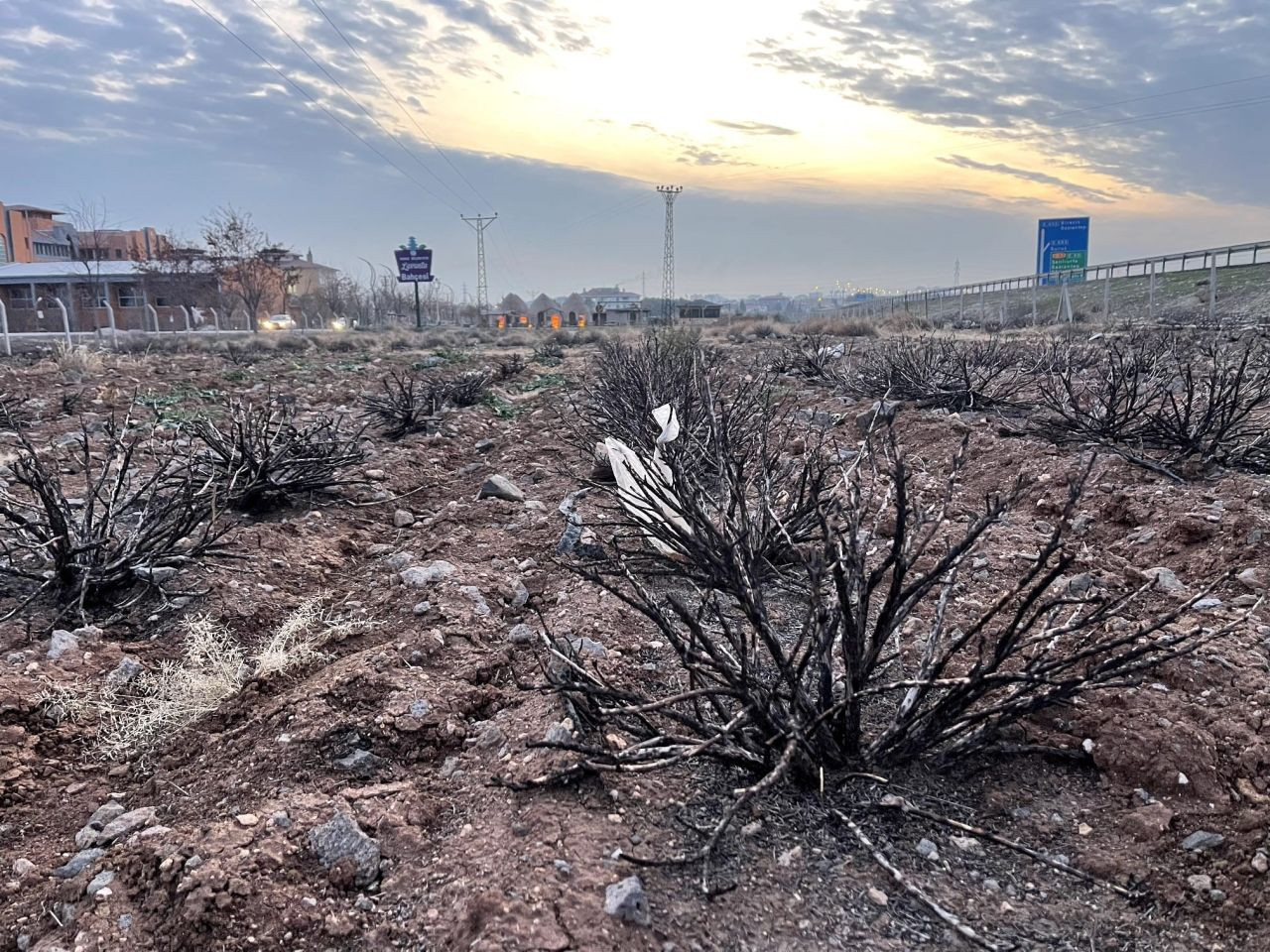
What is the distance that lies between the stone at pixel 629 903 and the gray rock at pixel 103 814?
1490 millimetres

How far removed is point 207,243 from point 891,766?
1806 inches

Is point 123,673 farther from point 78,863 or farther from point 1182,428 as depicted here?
point 1182,428

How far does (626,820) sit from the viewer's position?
1.79 m

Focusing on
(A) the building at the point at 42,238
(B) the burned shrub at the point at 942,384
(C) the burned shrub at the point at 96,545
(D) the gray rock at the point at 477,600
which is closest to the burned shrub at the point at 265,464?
(C) the burned shrub at the point at 96,545

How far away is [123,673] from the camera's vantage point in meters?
2.87

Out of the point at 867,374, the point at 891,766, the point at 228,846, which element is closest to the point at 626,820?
the point at 891,766

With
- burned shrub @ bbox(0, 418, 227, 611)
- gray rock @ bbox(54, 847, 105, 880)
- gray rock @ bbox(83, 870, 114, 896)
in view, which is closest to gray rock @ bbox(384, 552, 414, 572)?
burned shrub @ bbox(0, 418, 227, 611)

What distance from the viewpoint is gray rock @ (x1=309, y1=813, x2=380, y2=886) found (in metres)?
1.79

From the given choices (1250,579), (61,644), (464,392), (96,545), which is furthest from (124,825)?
(464,392)

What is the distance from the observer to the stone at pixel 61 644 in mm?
2938

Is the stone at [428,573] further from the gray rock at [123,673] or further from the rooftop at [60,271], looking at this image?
the rooftop at [60,271]

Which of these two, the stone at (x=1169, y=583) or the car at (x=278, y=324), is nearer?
the stone at (x=1169, y=583)

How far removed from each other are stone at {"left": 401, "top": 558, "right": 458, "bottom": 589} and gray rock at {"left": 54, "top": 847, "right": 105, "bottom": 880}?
1586mm

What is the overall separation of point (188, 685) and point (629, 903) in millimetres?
1950
